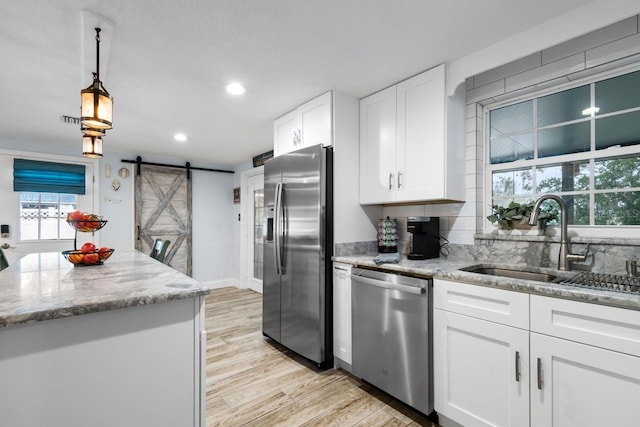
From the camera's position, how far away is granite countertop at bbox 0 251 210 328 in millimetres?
977

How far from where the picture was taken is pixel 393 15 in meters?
1.63

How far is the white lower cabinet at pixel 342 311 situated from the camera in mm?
2395

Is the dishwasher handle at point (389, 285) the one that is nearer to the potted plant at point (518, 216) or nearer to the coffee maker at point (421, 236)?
the coffee maker at point (421, 236)

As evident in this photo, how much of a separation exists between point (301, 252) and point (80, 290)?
5.35 ft

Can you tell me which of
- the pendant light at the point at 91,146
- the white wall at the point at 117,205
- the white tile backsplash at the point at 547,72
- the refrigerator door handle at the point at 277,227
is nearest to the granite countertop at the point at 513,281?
the refrigerator door handle at the point at 277,227

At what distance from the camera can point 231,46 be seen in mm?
1906

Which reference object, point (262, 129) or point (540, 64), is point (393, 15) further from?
point (262, 129)

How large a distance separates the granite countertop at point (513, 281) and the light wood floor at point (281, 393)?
35.7 inches

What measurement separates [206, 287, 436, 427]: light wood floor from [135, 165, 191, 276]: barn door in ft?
8.23

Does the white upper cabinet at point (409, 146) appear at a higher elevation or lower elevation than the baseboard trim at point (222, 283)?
higher

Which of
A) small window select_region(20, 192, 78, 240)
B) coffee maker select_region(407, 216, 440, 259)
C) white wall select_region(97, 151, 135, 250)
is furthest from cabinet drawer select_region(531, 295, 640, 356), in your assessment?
small window select_region(20, 192, 78, 240)

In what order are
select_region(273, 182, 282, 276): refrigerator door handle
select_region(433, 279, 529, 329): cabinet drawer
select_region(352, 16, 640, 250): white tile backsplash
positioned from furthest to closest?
select_region(273, 182, 282, 276): refrigerator door handle
select_region(352, 16, 640, 250): white tile backsplash
select_region(433, 279, 529, 329): cabinet drawer

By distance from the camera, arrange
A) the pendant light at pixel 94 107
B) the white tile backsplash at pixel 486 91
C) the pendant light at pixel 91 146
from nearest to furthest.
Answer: the pendant light at pixel 94 107
the pendant light at pixel 91 146
the white tile backsplash at pixel 486 91

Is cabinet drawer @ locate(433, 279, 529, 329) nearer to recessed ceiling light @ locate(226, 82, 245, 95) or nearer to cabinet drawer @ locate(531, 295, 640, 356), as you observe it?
cabinet drawer @ locate(531, 295, 640, 356)
